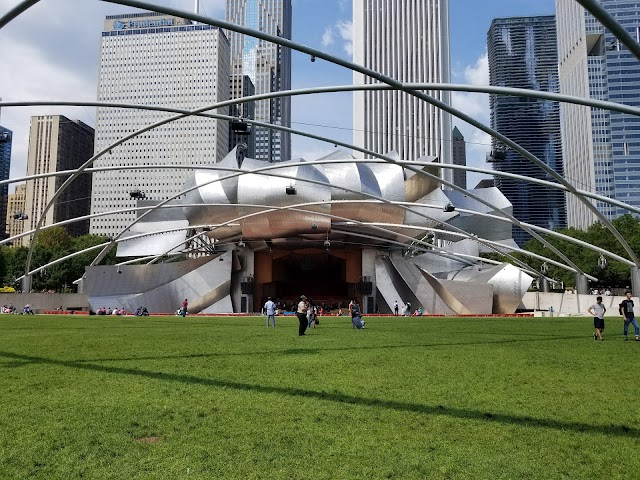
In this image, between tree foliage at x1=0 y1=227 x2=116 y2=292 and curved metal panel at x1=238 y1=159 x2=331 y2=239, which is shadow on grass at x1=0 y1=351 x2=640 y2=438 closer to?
curved metal panel at x1=238 y1=159 x2=331 y2=239

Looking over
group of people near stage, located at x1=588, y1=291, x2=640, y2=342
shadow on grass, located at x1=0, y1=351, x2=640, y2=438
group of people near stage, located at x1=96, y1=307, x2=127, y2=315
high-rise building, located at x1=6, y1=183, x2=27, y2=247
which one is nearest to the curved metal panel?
group of people near stage, located at x1=96, y1=307, x2=127, y2=315

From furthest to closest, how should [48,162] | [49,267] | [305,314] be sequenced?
[48,162]
[49,267]
[305,314]

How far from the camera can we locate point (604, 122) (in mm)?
128500

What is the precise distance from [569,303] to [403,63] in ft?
370

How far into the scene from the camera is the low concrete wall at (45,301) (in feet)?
142

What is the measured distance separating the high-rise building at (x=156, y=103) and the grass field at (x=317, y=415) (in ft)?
447

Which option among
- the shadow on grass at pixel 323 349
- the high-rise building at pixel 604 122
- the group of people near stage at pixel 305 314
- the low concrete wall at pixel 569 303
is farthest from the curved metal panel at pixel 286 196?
the high-rise building at pixel 604 122

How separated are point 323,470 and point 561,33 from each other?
178928 mm

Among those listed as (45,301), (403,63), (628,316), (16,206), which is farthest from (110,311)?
(16,206)

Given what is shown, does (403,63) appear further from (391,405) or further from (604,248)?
(391,405)

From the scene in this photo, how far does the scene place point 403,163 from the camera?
23.0 metres

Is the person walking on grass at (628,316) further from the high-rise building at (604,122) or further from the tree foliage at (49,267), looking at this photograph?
the high-rise building at (604,122)

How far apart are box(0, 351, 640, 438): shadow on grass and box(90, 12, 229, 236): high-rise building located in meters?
137

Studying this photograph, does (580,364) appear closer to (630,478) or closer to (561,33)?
(630,478)
